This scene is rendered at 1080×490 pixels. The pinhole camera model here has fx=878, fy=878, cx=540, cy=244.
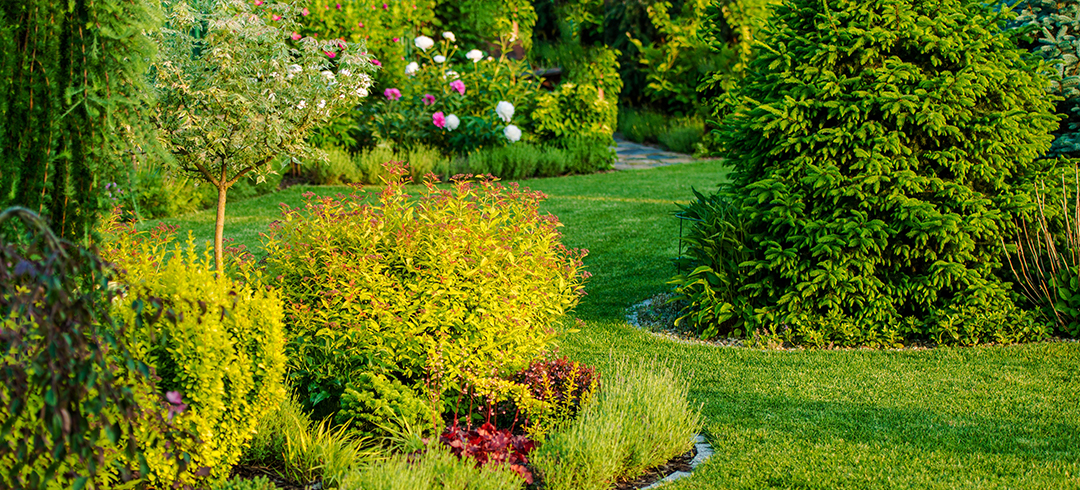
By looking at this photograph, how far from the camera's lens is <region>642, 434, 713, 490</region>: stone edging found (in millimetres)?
3425

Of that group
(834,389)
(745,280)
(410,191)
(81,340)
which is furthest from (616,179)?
(81,340)

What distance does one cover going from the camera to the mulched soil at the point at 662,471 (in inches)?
134

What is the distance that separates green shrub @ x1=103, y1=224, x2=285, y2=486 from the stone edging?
4.88 feet

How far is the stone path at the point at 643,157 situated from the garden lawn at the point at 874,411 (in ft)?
26.7

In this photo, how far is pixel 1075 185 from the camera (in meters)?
5.34

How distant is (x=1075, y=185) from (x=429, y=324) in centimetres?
413

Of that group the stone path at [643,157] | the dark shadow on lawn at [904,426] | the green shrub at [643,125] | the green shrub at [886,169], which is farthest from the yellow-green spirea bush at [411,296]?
the green shrub at [643,125]

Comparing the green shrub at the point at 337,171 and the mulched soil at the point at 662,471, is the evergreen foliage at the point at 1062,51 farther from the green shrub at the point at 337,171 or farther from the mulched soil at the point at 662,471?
the green shrub at the point at 337,171

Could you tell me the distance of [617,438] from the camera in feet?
10.7

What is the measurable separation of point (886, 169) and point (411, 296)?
117 inches

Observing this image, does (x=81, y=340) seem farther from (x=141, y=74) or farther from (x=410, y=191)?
(x=410, y=191)

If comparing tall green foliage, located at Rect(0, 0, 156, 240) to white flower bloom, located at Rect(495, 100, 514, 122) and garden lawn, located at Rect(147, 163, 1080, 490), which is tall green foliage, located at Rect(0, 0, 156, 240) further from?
white flower bloom, located at Rect(495, 100, 514, 122)

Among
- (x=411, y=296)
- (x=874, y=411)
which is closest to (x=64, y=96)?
(x=411, y=296)

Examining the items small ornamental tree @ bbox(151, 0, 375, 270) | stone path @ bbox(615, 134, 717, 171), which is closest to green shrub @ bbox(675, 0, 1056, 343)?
small ornamental tree @ bbox(151, 0, 375, 270)
